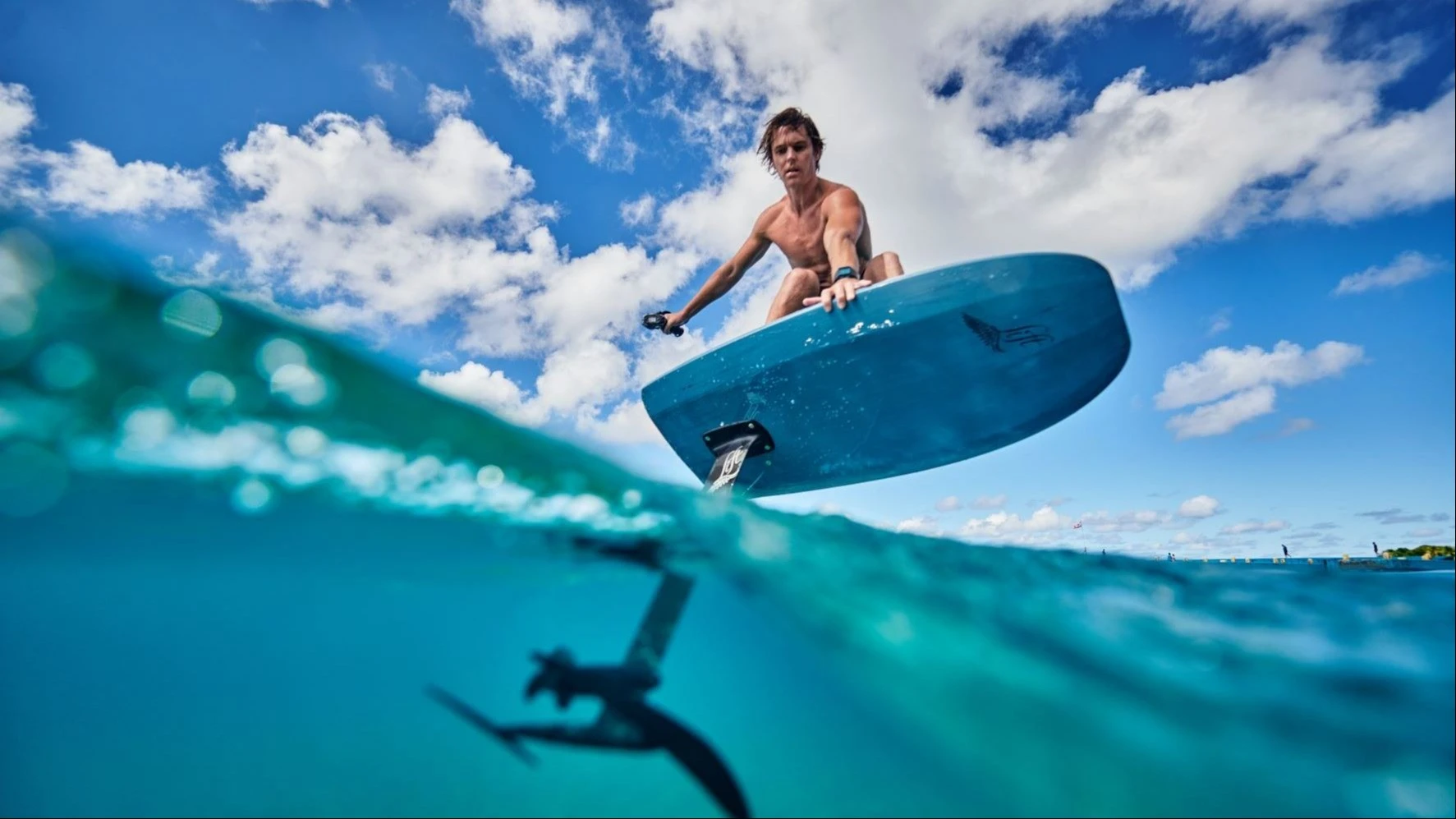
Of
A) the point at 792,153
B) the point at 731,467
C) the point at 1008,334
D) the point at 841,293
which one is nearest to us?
the point at 1008,334

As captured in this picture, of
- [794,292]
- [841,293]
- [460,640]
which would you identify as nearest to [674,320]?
[794,292]

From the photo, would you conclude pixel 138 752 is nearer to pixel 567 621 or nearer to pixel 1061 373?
pixel 567 621

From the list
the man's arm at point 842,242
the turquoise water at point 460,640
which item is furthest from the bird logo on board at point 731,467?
the turquoise water at point 460,640

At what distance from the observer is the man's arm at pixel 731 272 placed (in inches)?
199

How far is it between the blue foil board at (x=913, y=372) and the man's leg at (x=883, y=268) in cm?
89

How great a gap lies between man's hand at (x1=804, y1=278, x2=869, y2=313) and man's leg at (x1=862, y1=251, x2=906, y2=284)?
67cm

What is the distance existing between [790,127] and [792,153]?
0.22m

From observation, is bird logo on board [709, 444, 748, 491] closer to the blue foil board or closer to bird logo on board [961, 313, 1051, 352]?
the blue foil board

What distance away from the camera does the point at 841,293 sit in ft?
12.1

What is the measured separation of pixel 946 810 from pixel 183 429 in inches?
90.8

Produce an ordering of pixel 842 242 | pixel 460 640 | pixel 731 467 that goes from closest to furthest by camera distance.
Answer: pixel 460 640 < pixel 842 242 < pixel 731 467

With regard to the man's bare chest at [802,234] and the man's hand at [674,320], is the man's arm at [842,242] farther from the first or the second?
the man's hand at [674,320]

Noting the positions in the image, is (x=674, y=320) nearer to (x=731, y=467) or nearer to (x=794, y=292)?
(x=794, y=292)

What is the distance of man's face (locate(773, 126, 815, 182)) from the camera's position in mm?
4559
